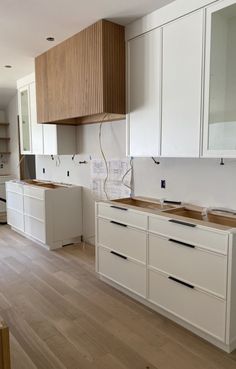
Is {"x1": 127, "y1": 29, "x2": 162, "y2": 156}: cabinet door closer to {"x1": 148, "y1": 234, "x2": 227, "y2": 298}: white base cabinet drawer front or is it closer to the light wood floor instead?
{"x1": 148, "y1": 234, "x2": 227, "y2": 298}: white base cabinet drawer front

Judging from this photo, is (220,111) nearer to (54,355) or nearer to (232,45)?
(232,45)

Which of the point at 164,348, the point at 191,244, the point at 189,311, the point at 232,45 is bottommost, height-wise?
the point at 164,348

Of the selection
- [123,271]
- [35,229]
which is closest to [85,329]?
[123,271]

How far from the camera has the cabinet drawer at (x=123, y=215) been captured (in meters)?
2.63

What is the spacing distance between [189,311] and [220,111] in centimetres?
162

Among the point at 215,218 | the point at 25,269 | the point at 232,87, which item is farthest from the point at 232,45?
the point at 25,269

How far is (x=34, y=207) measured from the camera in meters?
4.39

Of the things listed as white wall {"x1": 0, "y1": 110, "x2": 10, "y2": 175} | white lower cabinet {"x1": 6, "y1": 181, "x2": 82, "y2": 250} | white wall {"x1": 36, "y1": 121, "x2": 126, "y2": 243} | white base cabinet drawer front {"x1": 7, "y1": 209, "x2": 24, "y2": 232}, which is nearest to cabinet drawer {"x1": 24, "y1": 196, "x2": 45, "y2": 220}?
white lower cabinet {"x1": 6, "y1": 181, "x2": 82, "y2": 250}

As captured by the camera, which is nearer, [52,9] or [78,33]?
[52,9]

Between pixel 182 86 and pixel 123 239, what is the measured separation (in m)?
1.51

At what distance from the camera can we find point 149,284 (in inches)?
102

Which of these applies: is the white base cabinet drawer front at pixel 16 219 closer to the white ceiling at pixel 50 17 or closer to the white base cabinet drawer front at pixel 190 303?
the white ceiling at pixel 50 17

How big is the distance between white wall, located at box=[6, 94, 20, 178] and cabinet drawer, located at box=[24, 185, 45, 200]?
235cm

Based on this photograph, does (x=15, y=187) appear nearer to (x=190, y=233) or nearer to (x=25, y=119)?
(x=25, y=119)
